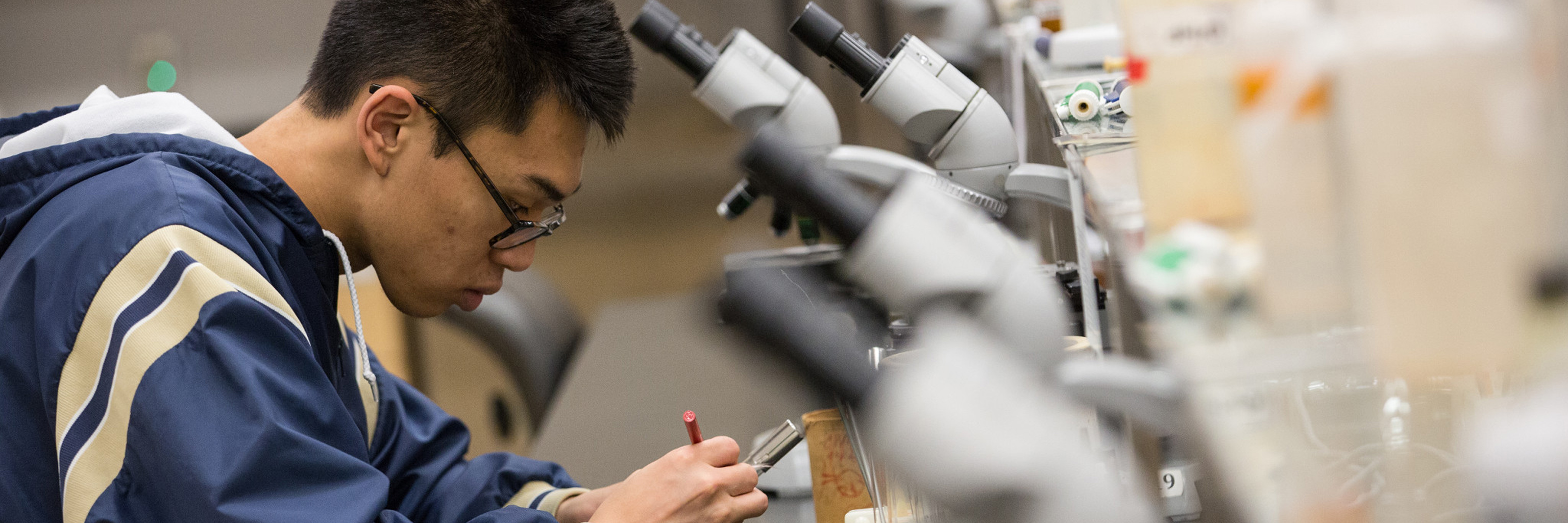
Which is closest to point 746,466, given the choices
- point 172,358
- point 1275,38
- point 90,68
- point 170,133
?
point 172,358

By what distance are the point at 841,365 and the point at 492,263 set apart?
35.3 inches

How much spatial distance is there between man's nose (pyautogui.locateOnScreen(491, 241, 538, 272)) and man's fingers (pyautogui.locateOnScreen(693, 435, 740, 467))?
1.04ft

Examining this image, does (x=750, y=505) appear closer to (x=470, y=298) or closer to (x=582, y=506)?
(x=582, y=506)

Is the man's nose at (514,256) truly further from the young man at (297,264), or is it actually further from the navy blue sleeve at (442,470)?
the navy blue sleeve at (442,470)

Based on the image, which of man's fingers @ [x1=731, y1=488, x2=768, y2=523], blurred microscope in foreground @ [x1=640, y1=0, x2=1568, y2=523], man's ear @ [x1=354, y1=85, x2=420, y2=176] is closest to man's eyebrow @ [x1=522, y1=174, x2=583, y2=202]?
man's ear @ [x1=354, y1=85, x2=420, y2=176]

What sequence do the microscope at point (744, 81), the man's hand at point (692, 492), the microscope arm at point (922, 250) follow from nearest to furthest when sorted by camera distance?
the microscope arm at point (922, 250), the man's hand at point (692, 492), the microscope at point (744, 81)

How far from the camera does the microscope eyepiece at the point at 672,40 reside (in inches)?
58.4

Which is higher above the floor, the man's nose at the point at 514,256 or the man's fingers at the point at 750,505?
the man's nose at the point at 514,256

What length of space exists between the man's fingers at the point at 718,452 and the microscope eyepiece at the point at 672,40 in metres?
0.60

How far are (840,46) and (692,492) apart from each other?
0.58 m

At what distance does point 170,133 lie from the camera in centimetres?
108

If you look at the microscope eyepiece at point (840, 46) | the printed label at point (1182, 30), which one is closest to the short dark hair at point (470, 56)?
the microscope eyepiece at point (840, 46)

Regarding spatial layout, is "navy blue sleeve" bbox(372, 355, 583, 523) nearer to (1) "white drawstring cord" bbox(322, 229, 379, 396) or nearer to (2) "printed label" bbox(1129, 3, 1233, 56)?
(1) "white drawstring cord" bbox(322, 229, 379, 396)

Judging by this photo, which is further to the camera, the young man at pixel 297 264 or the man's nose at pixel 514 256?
the man's nose at pixel 514 256
